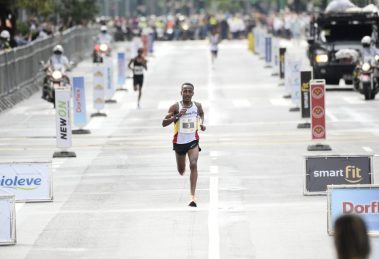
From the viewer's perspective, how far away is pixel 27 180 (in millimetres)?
19562

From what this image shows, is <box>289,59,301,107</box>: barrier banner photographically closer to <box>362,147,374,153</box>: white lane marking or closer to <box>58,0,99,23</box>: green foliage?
<box>362,147,374,153</box>: white lane marking

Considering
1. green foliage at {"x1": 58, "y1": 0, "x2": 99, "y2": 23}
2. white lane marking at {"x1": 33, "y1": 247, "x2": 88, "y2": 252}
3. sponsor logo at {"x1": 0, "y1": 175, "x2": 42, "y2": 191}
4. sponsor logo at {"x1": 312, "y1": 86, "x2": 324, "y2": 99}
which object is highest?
sponsor logo at {"x1": 312, "y1": 86, "x2": 324, "y2": 99}

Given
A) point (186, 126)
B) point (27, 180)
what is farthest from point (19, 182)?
point (186, 126)

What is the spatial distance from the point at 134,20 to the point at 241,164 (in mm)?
77990

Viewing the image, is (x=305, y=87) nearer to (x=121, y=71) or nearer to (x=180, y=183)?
(x=180, y=183)

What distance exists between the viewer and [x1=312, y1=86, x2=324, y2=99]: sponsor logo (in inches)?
1008

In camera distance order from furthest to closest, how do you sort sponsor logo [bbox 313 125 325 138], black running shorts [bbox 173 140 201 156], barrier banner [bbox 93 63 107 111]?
barrier banner [bbox 93 63 107 111], sponsor logo [bbox 313 125 325 138], black running shorts [bbox 173 140 201 156]

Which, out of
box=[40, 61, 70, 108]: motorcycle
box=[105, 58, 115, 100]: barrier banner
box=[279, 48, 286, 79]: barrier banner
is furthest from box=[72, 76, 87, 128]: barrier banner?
box=[279, 48, 286, 79]: barrier banner

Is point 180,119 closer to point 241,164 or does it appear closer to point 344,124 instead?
point 241,164

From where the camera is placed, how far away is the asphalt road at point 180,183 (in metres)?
15.8

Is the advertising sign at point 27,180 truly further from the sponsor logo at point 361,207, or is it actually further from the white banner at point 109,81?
the white banner at point 109,81

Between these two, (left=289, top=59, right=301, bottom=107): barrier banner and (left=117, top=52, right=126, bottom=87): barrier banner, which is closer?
(left=289, top=59, right=301, bottom=107): barrier banner

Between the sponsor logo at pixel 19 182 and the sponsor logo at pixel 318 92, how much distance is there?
7493mm

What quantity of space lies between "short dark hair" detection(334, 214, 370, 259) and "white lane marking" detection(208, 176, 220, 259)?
22.0 ft
